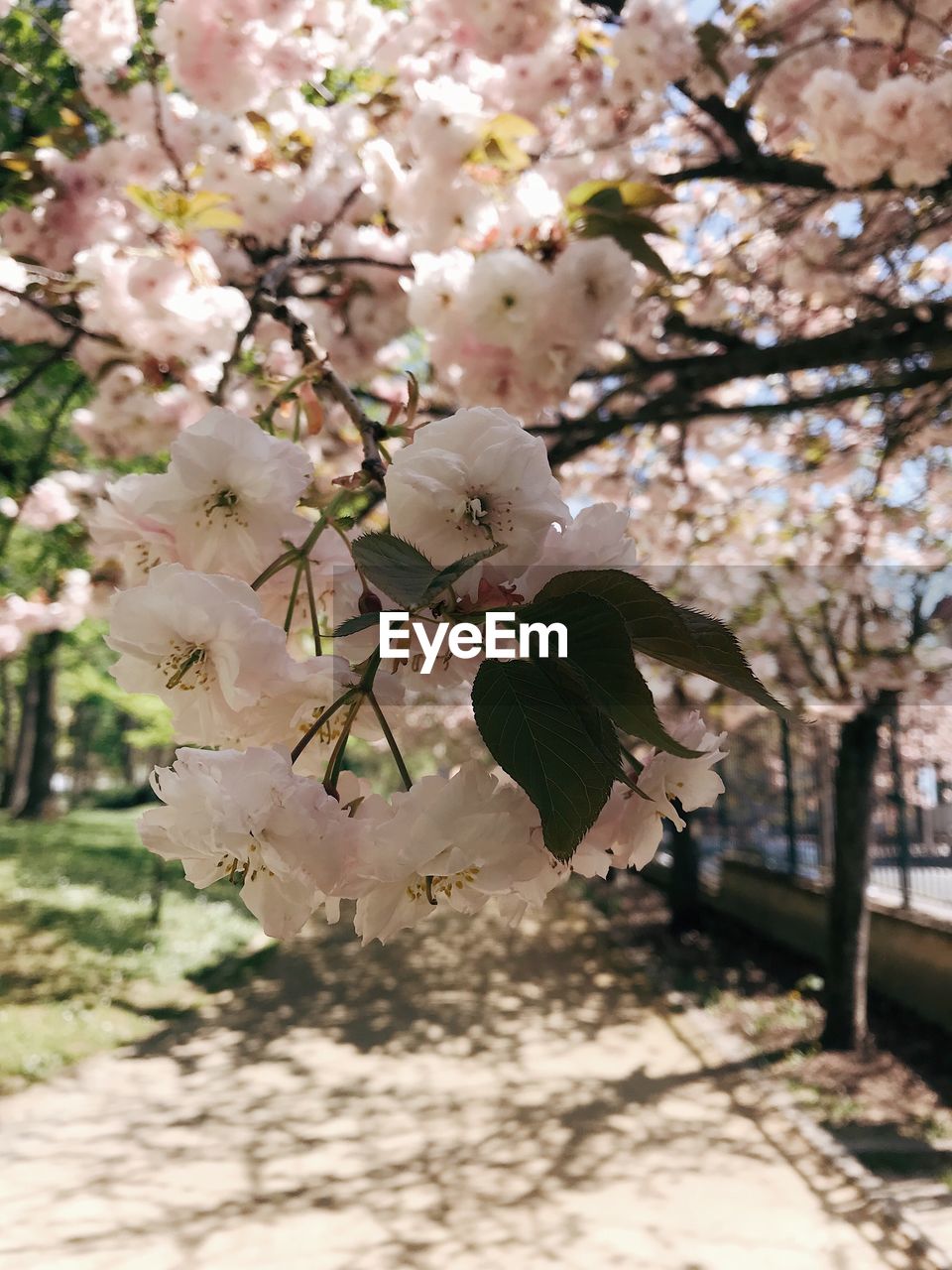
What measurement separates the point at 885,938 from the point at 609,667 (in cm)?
648

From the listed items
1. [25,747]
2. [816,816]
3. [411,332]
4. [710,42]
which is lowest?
[816,816]

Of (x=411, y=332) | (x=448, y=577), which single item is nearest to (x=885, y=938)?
(x=411, y=332)

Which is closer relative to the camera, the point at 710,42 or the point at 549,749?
Result: the point at 549,749

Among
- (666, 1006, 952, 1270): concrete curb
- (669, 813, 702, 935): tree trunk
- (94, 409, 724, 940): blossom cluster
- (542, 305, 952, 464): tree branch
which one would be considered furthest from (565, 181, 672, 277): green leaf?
(669, 813, 702, 935): tree trunk

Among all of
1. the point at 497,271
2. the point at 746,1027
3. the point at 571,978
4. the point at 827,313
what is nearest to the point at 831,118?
the point at 497,271

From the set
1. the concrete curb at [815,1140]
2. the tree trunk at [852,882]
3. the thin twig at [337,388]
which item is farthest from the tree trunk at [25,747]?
the thin twig at [337,388]

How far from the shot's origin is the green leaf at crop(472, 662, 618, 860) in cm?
44

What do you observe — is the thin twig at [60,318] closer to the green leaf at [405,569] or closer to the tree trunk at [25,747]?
the green leaf at [405,569]

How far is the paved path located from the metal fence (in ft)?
5.87

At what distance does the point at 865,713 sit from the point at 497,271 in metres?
4.79

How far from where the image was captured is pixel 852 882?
532cm

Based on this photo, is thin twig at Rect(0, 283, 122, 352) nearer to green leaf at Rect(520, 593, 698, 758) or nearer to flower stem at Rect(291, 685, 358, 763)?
flower stem at Rect(291, 685, 358, 763)

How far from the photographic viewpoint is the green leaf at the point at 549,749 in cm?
44

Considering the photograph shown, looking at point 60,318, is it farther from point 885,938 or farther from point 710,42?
point 885,938
